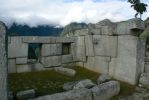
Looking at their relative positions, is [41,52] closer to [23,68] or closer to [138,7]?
[23,68]

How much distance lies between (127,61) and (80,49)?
230 cm

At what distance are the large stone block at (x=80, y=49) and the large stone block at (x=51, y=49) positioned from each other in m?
0.89

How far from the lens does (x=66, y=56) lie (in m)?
10.7

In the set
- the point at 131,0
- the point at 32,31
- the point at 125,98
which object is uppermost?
the point at 131,0

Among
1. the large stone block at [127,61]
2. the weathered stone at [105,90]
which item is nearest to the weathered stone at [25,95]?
the weathered stone at [105,90]

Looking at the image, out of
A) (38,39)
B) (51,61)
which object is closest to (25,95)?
(38,39)

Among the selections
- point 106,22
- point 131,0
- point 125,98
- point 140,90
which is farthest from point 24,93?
point 131,0

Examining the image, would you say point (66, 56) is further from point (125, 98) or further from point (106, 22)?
point (125, 98)

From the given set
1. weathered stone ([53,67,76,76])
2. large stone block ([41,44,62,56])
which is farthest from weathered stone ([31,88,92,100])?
large stone block ([41,44,62,56])

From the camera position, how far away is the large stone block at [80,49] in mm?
10781

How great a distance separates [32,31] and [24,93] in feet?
17.8

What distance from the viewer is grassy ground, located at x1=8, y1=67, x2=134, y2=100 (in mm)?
7590

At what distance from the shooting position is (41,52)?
9906mm

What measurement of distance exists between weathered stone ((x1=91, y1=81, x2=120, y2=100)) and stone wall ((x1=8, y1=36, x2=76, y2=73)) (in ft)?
9.97
